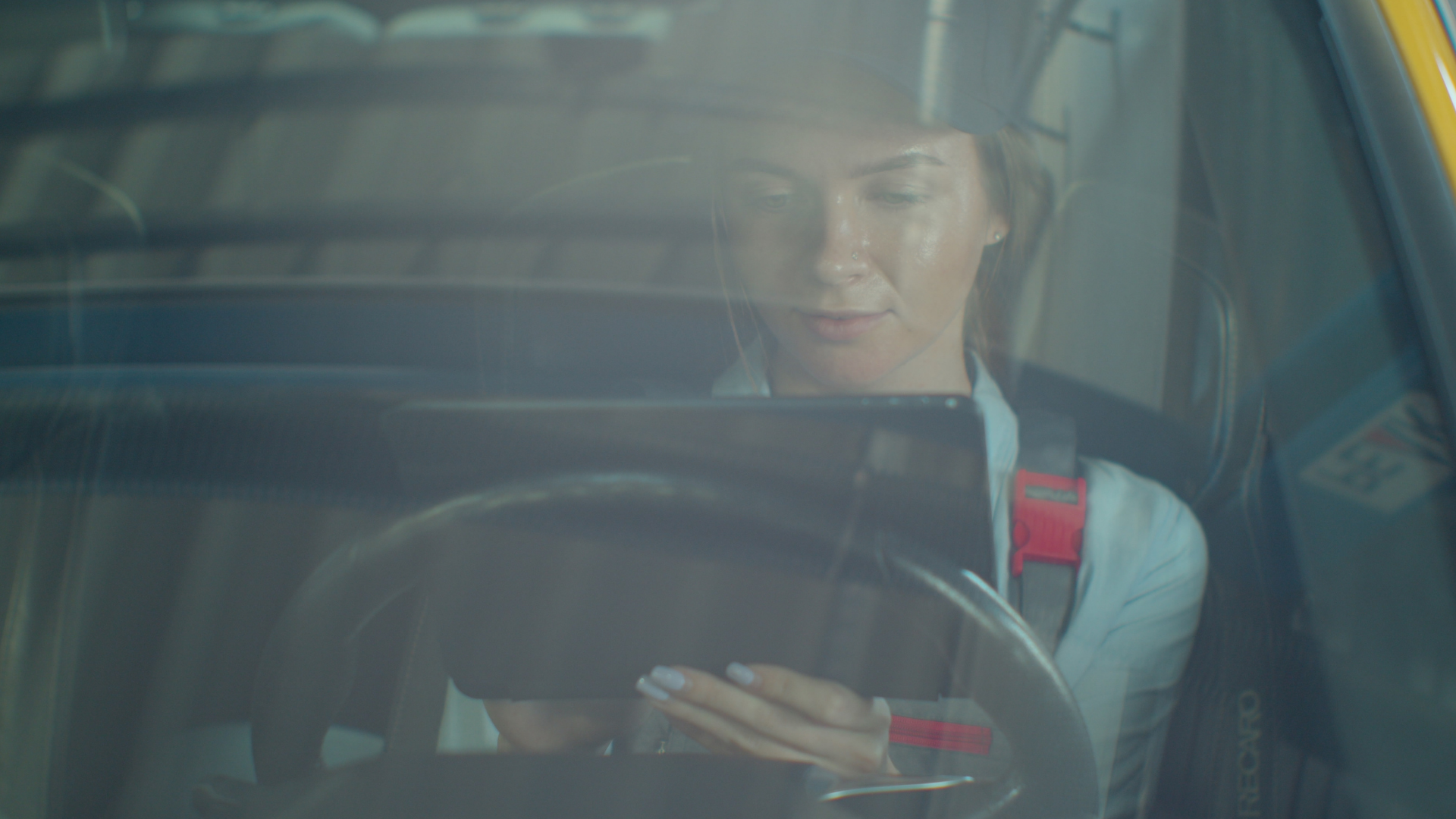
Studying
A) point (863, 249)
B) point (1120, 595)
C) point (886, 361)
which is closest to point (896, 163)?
point (863, 249)

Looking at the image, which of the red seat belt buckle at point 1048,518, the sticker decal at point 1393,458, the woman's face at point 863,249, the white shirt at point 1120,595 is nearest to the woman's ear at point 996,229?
the woman's face at point 863,249

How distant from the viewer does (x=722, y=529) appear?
80cm

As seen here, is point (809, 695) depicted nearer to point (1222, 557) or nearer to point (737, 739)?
point (737, 739)

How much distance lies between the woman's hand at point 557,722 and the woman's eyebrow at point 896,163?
57cm

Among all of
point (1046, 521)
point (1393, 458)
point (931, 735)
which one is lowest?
point (931, 735)

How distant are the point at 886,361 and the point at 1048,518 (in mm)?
233

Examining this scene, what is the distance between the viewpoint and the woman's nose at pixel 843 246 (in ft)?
2.93

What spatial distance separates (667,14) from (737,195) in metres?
0.35

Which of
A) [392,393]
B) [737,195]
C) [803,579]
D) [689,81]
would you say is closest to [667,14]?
[689,81]

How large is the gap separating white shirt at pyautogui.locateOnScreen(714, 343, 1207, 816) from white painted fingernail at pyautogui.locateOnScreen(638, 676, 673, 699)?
11.1 inches

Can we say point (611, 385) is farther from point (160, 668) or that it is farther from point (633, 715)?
point (160, 668)

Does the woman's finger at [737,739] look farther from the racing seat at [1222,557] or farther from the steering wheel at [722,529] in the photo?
the racing seat at [1222,557]

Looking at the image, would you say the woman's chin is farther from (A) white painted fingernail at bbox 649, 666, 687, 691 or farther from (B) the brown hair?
(A) white painted fingernail at bbox 649, 666, 687, 691

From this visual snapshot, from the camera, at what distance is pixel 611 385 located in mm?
1012
